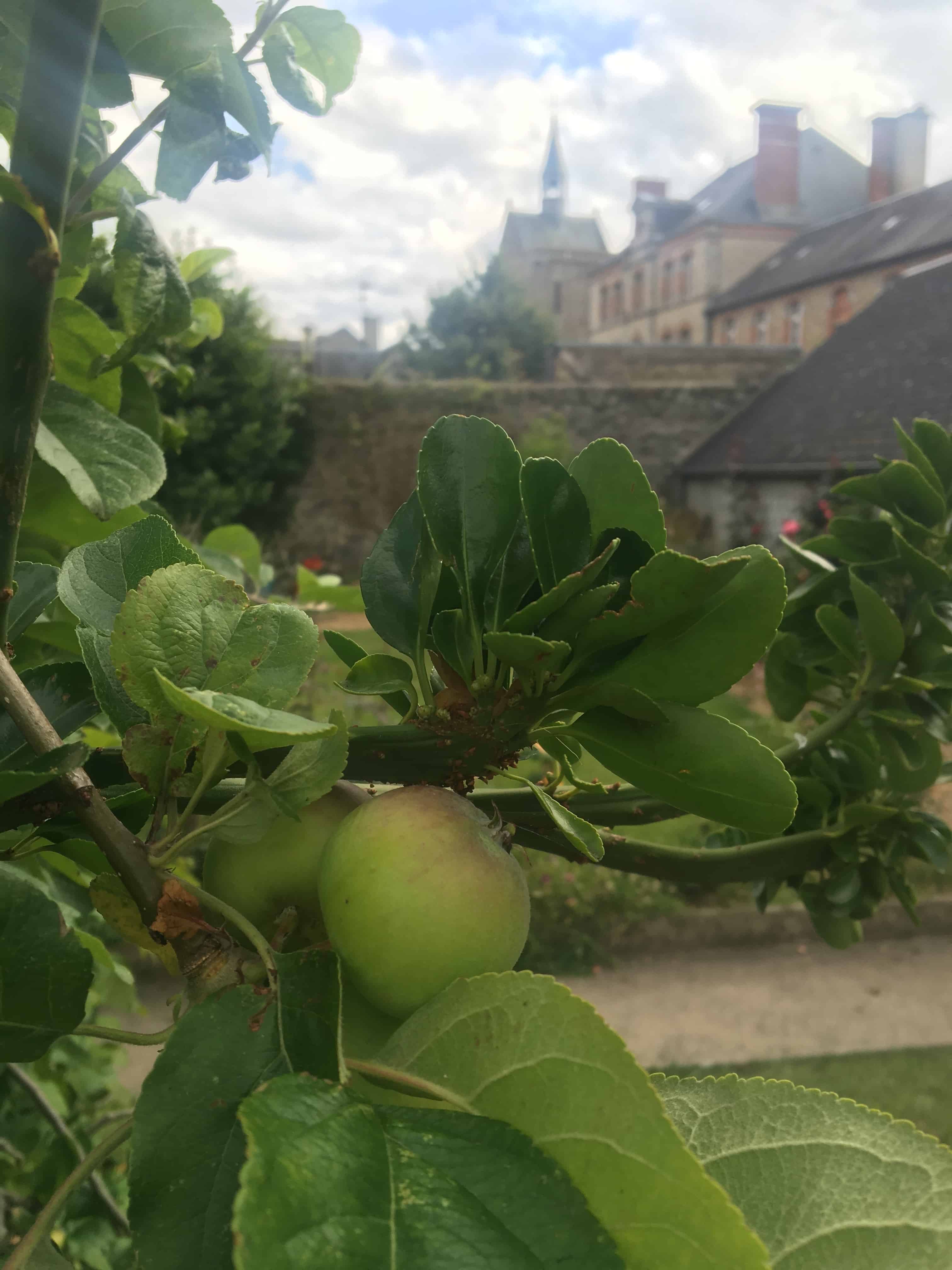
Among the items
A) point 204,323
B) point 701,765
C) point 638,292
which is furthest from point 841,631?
point 638,292

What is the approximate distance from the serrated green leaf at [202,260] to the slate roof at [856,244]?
59.5 feet

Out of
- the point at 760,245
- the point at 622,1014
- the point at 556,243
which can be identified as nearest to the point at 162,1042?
the point at 622,1014

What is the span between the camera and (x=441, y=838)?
419 millimetres

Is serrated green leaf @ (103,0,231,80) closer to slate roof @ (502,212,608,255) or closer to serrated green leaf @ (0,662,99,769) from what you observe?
serrated green leaf @ (0,662,99,769)

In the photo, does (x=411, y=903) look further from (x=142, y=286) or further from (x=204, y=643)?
(x=142, y=286)

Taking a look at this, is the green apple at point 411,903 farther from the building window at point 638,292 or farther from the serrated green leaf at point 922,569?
the building window at point 638,292

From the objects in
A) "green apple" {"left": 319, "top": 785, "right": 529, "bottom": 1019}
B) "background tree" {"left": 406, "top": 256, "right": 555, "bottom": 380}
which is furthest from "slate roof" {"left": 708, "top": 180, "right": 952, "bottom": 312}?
"green apple" {"left": 319, "top": 785, "right": 529, "bottom": 1019}

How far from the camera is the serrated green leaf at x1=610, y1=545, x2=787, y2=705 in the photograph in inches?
15.8

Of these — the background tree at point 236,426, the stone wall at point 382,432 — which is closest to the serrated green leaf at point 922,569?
the background tree at point 236,426

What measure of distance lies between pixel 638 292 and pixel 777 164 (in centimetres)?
539

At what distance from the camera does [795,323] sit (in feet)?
68.0

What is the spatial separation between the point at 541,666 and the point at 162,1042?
22 centimetres

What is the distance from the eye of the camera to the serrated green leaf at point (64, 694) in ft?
1.72

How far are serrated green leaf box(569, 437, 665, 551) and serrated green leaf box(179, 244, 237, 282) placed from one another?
1.08 m
